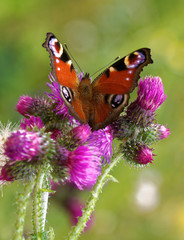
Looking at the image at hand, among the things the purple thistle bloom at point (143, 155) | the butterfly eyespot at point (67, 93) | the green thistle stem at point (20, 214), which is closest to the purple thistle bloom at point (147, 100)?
the purple thistle bloom at point (143, 155)

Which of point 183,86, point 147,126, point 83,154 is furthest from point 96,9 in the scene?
point 83,154

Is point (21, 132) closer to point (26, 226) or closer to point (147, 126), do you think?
point (147, 126)

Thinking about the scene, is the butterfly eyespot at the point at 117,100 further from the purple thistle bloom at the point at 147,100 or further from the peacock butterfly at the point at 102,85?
the purple thistle bloom at the point at 147,100

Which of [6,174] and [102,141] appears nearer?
[6,174]

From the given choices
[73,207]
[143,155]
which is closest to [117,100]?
[143,155]

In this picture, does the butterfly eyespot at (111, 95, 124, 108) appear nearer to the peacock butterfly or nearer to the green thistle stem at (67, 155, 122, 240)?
the peacock butterfly

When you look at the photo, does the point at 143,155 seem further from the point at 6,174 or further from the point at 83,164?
the point at 6,174

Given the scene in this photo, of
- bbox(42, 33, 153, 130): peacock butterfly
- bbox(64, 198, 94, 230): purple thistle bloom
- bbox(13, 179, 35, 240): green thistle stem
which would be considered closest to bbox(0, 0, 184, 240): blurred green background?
bbox(64, 198, 94, 230): purple thistle bloom
